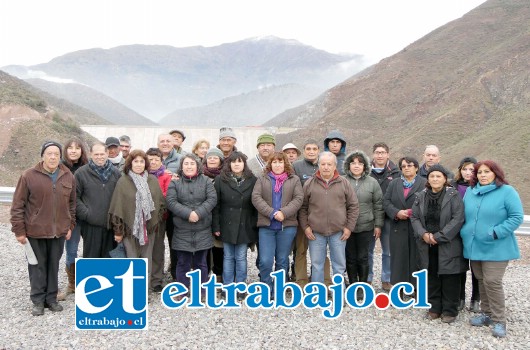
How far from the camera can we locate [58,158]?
17.5 ft

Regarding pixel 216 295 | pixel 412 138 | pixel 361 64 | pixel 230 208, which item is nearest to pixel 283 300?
pixel 216 295

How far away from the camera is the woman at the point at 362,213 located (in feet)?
19.7

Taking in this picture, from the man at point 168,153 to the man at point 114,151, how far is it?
0.61 m

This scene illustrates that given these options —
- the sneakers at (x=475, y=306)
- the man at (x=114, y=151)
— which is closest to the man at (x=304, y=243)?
the sneakers at (x=475, y=306)

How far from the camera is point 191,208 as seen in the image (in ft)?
18.8

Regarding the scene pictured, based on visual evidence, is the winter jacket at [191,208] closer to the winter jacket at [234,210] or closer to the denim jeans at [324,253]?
the winter jacket at [234,210]

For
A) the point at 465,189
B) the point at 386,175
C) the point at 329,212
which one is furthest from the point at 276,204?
the point at 465,189

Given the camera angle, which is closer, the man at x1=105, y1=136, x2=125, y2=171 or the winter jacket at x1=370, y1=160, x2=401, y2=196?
the winter jacket at x1=370, y1=160, x2=401, y2=196

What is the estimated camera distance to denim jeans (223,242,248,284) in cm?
599

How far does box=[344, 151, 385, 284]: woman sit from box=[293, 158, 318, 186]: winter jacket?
46 centimetres

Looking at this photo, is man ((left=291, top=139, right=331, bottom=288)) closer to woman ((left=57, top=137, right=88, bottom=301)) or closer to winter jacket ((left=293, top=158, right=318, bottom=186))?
winter jacket ((left=293, top=158, right=318, bottom=186))

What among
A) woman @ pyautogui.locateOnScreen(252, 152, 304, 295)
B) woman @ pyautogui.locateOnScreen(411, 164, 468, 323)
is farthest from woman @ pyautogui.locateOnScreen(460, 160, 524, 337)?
woman @ pyautogui.locateOnScreen(252, 152, 304, 295)

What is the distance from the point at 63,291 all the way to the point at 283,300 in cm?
294

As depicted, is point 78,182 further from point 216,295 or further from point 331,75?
point 331,75
